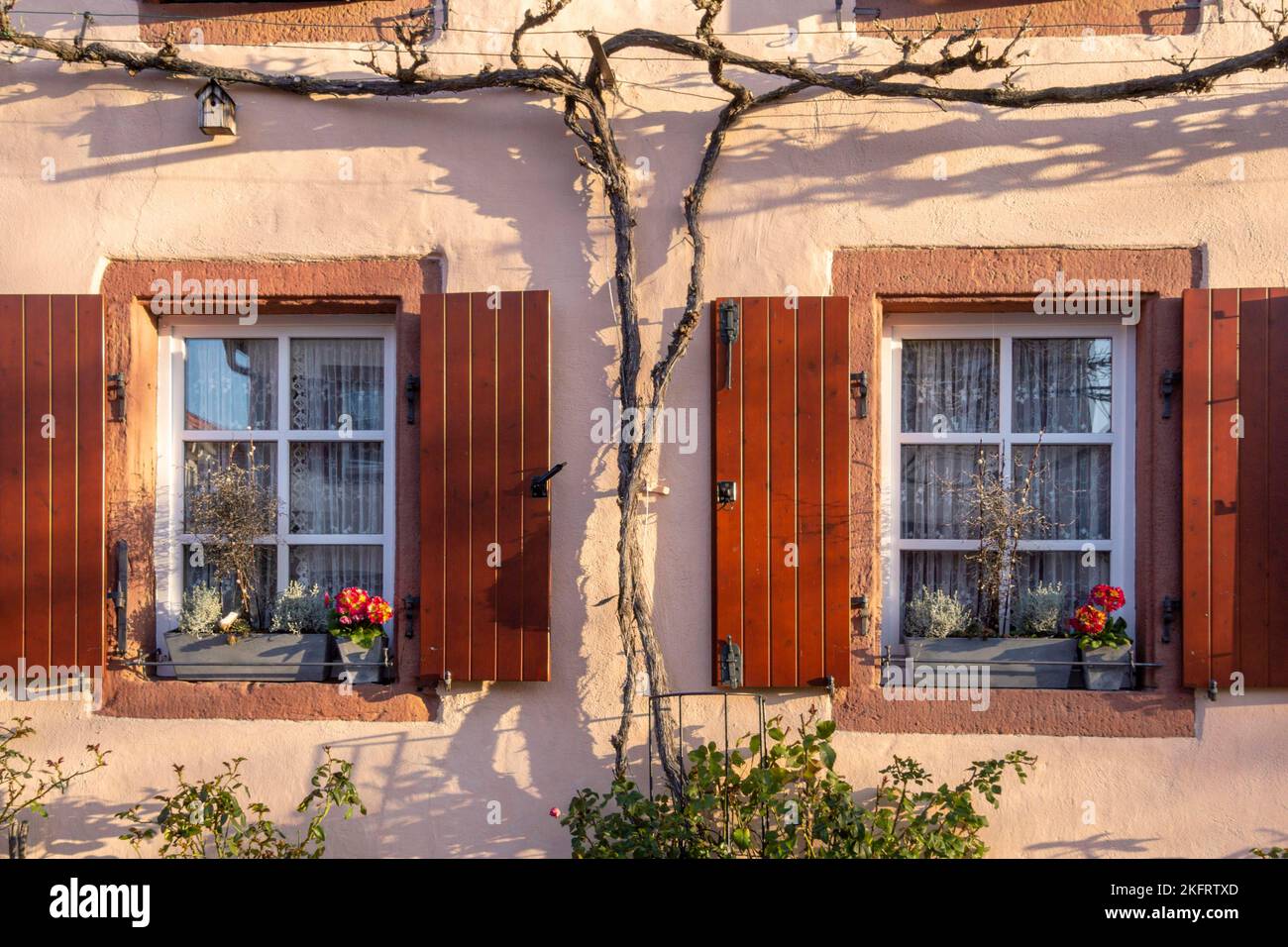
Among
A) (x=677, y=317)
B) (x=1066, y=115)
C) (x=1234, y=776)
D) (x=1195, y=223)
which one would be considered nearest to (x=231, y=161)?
(x=677, y=317)

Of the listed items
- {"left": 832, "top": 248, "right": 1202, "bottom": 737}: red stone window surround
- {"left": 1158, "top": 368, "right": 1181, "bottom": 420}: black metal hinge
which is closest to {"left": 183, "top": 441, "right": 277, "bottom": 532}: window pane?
{"left": 832, "top": 248, "right": 1202, "bottom": 737}: red stone window surround

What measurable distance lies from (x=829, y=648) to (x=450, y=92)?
260 centimetres

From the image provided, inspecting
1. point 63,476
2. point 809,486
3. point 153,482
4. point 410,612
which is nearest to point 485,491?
point 410,612

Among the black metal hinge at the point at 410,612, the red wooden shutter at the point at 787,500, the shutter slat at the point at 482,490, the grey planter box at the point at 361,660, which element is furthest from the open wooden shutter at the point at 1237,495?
the grey planter box at the point at 361,660

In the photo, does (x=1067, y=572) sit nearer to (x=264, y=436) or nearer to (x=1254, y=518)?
(x=1254, y=518)

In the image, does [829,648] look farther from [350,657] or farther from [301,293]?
[301,293]

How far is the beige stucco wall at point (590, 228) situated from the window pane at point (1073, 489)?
776 mm

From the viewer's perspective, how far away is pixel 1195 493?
3.48 metres

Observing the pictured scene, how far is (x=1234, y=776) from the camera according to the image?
138 inches

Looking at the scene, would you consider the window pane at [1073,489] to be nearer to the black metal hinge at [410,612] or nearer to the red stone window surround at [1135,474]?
the red stone window surround at [1135,474]

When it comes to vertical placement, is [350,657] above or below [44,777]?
above

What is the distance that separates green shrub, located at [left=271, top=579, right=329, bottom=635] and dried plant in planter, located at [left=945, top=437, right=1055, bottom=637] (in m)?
2.56

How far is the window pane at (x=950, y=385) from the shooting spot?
3848 millimetres

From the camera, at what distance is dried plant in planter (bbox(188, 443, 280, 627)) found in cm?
373
